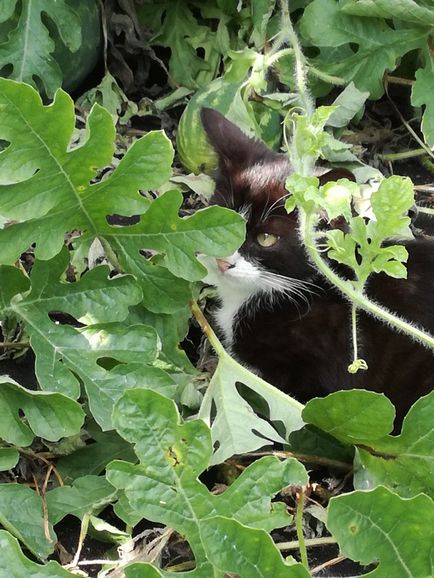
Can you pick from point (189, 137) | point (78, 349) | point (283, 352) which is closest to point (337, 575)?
point (283, 352)

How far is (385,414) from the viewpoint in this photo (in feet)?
5.84

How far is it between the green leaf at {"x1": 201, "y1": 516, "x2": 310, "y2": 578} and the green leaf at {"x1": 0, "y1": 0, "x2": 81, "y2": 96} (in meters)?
1.57

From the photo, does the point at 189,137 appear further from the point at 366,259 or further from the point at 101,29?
the point at 366,259

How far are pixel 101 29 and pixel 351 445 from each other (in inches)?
63.3

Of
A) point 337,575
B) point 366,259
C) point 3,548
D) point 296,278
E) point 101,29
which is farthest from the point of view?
point 101,29

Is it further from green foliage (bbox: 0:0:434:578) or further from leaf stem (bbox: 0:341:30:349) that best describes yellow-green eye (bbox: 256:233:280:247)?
leaf stem (bbox: 0:341:30:349)

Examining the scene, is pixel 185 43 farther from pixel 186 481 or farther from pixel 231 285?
pixel 186 481

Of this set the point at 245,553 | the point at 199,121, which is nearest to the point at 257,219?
the point at 199,121

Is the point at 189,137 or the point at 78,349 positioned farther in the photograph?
the point at 189,137

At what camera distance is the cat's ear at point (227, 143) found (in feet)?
7.55

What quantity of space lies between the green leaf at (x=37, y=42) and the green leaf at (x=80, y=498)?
1205 mm

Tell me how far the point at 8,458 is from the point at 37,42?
1.25 meters

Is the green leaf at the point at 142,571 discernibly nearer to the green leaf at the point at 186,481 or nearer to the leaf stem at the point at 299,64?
the green leaf at the point at 186,481

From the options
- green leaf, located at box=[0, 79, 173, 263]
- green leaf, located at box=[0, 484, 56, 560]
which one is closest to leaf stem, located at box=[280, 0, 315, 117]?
green leaf, located at box=[0, 79, 173, 263]
